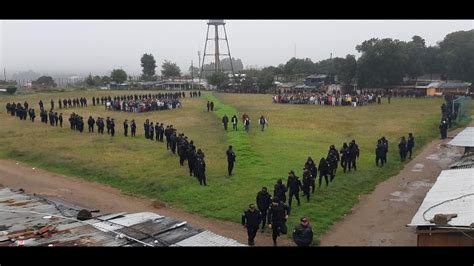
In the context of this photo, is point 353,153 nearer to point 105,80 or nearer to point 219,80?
point 219,80

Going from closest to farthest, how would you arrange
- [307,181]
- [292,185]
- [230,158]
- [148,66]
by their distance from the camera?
[292,185]
[307,181]
[230,158]
[148,66]

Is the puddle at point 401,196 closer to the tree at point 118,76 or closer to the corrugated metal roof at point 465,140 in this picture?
the corrugated metal roof at point 465,140

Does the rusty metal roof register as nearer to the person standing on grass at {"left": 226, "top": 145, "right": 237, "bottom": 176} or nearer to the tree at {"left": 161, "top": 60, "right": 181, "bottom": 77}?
the person standing on grass at {"left": 226, "top": 145, "right": 237, "bottom": 176}

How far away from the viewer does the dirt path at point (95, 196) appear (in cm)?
1159

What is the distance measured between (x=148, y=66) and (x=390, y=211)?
6702cm

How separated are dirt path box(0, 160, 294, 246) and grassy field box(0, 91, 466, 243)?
418 millimetres

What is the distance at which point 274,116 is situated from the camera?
3197cm

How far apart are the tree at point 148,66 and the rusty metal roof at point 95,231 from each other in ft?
223

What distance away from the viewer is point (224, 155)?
1955 cm

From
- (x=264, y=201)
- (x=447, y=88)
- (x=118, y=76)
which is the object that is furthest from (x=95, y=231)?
(x=118, y=76)

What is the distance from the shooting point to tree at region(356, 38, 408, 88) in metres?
51.3
